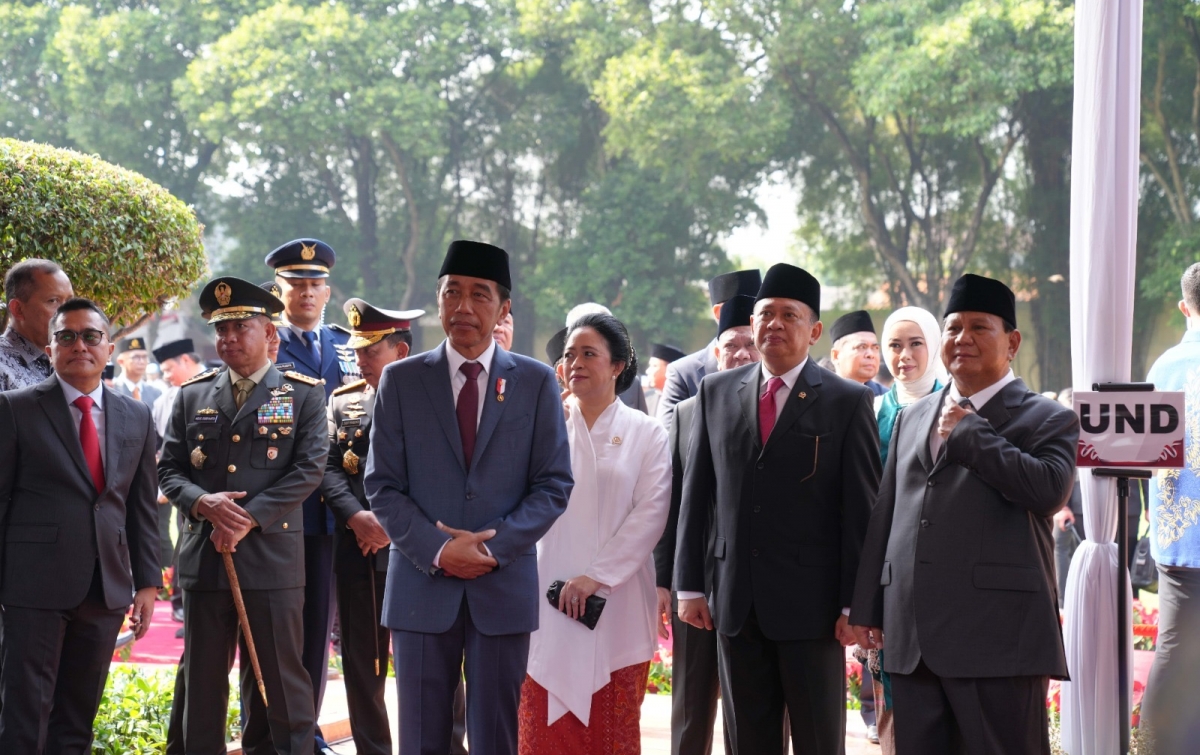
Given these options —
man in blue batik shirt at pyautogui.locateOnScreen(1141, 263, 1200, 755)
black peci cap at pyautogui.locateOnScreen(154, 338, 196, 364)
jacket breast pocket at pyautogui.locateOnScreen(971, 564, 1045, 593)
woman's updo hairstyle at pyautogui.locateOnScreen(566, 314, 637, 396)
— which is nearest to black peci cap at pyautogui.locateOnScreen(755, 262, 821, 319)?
woman's updo hairstyle at pyautogui.locateOnScreen(566, 314, 637, 396)

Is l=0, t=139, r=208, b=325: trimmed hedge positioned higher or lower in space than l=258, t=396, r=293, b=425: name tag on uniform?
higher

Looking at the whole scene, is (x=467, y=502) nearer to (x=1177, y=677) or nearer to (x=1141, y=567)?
(x=1177, y=677)

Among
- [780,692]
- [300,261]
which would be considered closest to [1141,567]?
[780,692]

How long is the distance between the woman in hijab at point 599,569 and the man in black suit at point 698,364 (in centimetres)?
101

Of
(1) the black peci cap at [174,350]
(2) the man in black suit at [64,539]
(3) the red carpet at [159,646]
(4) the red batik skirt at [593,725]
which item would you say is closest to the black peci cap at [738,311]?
(4) the red batik skirt at [593,725]

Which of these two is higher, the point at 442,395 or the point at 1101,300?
the point at 1101,300

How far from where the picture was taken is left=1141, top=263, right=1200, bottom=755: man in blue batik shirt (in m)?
4.48

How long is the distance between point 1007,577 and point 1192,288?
1.99 metres

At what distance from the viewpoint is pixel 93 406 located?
4.16m

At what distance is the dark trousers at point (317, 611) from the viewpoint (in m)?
4.80

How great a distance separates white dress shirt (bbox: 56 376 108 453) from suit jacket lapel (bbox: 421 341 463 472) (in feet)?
4.42

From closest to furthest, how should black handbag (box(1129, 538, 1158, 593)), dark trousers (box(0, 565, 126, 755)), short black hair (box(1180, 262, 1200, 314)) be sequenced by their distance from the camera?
dark trousers (box(0, 565, 126, 755))
short black hair (box(1180, 262, 1200, 314))
black handbag (box(1129, 538, 1158, 593))

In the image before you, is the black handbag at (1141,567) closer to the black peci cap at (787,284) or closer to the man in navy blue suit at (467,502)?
the black peci cap at (787,284)

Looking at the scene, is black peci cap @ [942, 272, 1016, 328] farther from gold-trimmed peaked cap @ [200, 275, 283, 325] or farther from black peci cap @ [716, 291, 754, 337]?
gold-trimmed peaked cap @ [200, 275, 283, 325]
